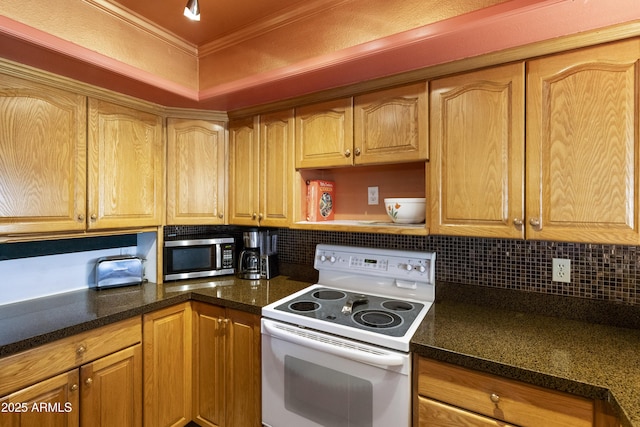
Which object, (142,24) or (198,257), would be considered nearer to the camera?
(142,24)

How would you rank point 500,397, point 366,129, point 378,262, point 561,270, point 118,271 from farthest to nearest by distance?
1. point 118,271
2. point 378,262
3. point 366,129
4. point 561,270
5. point 500,397

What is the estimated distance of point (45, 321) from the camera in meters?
1.41

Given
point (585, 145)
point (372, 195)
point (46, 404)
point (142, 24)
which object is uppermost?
point (142, 24)

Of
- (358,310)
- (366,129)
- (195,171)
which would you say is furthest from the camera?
(195,171)

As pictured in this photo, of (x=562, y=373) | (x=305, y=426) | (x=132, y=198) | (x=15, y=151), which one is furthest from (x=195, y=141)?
(x=562, y=373)

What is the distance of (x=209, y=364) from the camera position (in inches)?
71.6

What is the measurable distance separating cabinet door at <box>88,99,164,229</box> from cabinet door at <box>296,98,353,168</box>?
0.94 metres

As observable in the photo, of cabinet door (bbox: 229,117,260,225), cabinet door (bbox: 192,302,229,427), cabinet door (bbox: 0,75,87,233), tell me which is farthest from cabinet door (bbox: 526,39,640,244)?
cabinet door (bbox: 0,75,87,233)

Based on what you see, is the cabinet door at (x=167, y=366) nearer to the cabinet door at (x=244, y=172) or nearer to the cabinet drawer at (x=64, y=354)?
the cabinet drawer at (x=64, y=354)

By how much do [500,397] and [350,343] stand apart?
562 millimetres

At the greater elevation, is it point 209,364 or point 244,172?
point 244,172

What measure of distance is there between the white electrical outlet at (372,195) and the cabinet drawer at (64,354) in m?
1.48

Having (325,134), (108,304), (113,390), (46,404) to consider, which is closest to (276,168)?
(325,134)

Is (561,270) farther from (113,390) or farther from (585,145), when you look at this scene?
(113,390)
